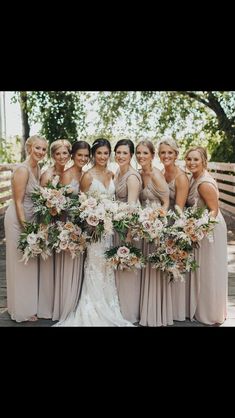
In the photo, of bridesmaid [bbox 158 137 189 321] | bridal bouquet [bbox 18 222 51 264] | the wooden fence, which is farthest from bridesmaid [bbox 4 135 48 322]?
the wooden fence

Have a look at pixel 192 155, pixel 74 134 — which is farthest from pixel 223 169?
pixel 192 155

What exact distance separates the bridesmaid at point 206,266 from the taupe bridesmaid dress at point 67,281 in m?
1.06

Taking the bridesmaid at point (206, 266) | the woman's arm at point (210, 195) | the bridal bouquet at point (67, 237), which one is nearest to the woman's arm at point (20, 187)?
the bridal bouquet at point (67, 237)

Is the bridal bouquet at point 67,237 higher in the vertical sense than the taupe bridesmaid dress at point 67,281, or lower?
higher

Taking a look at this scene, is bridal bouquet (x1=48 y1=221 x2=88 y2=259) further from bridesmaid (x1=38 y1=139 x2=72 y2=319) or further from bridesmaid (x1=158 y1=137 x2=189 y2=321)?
bridesmaid (x1=158 y1=137 x2=189 y2=321)

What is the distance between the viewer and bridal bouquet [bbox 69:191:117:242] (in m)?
4.71

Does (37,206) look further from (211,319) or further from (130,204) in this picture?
(211,319)

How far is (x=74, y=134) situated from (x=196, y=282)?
8.30 m

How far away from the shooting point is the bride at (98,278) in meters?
4.97

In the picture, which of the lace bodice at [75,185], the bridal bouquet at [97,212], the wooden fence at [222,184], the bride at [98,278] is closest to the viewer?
the bridal bouquet at [97,212]

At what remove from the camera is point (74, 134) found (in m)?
12.9

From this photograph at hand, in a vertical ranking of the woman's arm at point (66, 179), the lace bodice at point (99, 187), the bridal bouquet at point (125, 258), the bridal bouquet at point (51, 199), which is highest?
the woman's arm at point (66, 179)

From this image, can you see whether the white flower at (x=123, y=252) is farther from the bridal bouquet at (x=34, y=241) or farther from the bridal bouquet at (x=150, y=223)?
the bridal bouquet at (x=34, y=241)

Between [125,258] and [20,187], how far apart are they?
3.82ft
